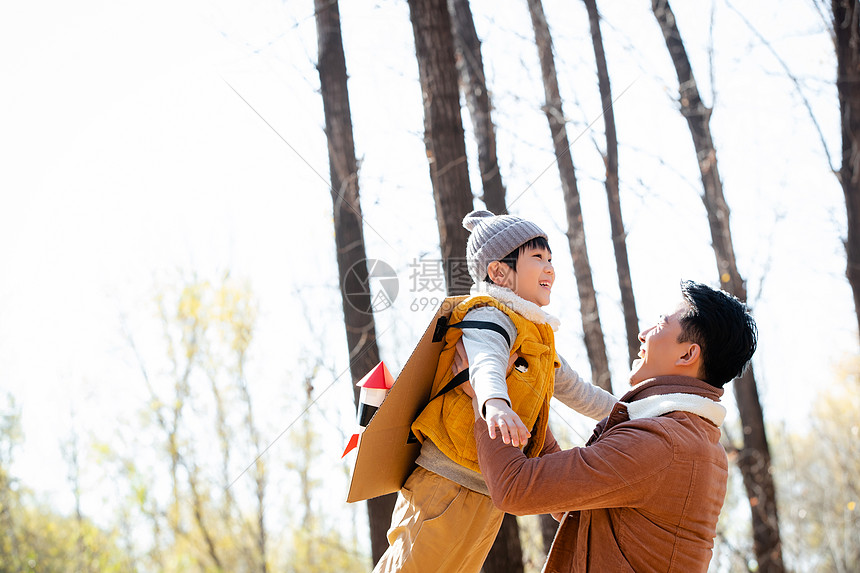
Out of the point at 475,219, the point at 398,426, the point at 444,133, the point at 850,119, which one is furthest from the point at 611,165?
the point at 398,426

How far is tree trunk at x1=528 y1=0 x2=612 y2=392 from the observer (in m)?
7.34

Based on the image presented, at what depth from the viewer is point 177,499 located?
14.2 metres

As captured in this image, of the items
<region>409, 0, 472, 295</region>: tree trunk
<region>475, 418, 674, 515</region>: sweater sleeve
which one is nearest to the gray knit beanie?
<region>475, 418, 674, 515</region>: sweater sleeve

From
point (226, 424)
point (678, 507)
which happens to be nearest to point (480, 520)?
point (678, 507)

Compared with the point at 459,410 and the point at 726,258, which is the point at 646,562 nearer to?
the point at 459,410

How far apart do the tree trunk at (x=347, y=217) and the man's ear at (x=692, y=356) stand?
3.05 m

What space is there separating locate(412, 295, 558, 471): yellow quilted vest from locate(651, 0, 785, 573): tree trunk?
5586mm

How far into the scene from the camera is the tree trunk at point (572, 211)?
7344 mm

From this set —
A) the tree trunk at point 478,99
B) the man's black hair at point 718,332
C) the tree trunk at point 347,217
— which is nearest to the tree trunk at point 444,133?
the tree trunk at point 347,217

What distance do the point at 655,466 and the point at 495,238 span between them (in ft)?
3.00

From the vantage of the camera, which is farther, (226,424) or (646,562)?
(226,424)

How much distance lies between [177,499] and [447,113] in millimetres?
12893

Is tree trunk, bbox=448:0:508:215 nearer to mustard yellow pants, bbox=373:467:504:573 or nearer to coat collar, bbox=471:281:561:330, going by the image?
coat collar, bbox=471:281:561:330

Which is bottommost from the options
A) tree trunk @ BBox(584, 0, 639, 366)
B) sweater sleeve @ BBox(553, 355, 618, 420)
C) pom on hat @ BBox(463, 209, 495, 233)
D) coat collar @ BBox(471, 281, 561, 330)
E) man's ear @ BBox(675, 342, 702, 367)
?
man's ear @ BBox(675, 342, 702, 367)
